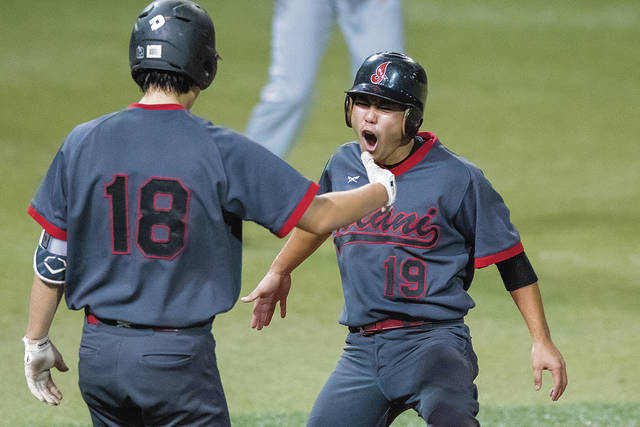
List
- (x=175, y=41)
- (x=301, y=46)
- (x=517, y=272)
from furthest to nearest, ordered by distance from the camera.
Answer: (x=301, y=46), (x=517, y=272), (x=175, y=41)

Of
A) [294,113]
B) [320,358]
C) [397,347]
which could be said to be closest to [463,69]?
[294,113]

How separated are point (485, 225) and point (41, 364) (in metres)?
1.56

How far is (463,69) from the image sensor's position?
12.5 metres

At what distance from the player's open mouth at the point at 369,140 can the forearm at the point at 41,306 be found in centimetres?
126

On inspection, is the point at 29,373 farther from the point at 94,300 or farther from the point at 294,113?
the point at 294,113

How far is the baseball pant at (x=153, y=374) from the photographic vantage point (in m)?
3.13

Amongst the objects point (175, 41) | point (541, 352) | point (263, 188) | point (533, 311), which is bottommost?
point (541, 352)

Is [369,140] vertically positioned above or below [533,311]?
above

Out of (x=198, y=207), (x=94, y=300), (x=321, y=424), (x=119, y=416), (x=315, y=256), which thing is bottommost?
(x=315, y=256)

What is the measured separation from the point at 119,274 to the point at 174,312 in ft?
0.65

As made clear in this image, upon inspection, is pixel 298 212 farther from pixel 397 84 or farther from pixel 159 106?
pixel 397 84

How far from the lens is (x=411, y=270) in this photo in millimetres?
3879

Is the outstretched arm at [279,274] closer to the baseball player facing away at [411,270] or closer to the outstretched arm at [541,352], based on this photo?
the baseball player facing away at [411,270]

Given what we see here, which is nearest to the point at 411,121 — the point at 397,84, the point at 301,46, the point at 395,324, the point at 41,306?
the point at 397,84
